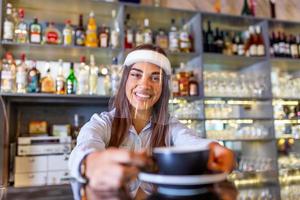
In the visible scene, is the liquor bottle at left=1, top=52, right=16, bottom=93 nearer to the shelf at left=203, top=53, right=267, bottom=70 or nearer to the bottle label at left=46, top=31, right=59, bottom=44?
the bottle label at left=46, top=31, right=59, bottom=44

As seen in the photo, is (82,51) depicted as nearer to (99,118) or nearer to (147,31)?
(147,31)

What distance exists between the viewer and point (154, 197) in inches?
12.4

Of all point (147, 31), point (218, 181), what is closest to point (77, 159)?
point (218, 181)

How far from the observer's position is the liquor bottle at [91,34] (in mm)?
1630

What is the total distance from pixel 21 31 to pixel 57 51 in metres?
0.22

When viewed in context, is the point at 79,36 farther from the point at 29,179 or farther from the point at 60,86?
the point at 29,179

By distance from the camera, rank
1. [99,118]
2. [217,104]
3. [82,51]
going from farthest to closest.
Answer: [217,104], [82,51], [99,118]

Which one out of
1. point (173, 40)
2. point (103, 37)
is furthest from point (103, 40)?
point (173, 40)

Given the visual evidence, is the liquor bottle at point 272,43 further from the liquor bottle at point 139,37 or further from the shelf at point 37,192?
the shelf at point 37,192

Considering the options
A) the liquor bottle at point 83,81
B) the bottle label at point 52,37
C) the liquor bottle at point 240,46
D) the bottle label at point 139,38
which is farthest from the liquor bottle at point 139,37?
the liquor bottle at point 240,46

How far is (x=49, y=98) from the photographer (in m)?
1.52

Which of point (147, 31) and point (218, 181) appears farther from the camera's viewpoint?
point (147, 31)

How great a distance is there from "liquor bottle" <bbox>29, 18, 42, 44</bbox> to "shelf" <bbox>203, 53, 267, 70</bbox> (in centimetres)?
106

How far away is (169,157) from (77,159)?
0.38 feet
